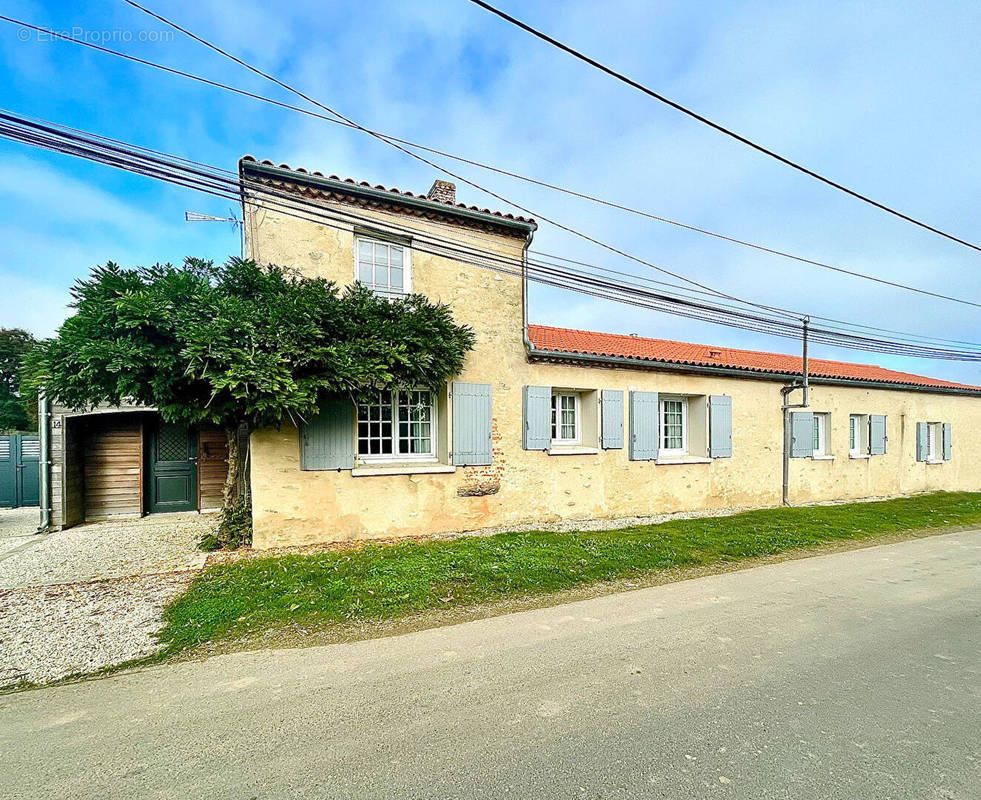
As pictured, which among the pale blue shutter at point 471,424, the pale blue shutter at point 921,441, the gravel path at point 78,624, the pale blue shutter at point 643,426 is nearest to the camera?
the gravel path at point 78,624

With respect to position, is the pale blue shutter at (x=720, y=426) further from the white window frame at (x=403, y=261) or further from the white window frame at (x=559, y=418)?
the white window frame at (x=403, y=261)

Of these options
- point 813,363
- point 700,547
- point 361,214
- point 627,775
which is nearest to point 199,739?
point 627,775

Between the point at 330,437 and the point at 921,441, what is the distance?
17066 mm

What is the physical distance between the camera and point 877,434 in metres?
12.7

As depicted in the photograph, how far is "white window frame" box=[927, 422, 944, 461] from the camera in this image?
14.1 m

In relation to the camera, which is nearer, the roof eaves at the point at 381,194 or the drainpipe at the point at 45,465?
the roof eaves at the point at 381,194

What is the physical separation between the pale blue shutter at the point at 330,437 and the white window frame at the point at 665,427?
6.63 metres

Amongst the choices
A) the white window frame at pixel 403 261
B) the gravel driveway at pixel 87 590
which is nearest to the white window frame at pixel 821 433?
the white window frame at pixel 403 261

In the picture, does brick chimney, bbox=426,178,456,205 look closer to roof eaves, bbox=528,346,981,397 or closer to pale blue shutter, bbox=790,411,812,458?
roof eaves, bbox=528,346,981,397

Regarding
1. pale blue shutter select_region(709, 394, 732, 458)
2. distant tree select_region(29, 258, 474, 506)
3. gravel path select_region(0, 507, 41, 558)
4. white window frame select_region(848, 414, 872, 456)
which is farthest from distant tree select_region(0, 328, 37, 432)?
white window frame select_region(848, 414, 872, 456)

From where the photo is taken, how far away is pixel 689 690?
3057 mm

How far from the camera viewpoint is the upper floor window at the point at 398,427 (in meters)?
7.89

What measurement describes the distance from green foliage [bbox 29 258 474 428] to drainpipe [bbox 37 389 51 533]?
10.1 feet

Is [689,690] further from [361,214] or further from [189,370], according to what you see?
[361,214]
